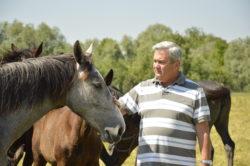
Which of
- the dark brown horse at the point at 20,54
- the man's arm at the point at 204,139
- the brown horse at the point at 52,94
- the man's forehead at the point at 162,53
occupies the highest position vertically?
the man's forehead at the point at 162,53

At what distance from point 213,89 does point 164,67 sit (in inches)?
254

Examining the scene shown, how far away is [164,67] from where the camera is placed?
12.1 feet

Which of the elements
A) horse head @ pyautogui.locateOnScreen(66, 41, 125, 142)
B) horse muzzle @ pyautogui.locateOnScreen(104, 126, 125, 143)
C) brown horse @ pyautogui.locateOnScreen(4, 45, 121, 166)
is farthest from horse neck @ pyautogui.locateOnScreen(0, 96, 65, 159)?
brown horse @ pyautogui.locateOnScreen(4, 45, 121, 166)

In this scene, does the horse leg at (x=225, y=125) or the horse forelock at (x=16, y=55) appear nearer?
the horse forelock at (x=16, y=55)

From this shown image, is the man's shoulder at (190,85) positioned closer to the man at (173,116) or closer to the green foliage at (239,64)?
the man at (173,116)

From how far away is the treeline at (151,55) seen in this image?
55.4 m

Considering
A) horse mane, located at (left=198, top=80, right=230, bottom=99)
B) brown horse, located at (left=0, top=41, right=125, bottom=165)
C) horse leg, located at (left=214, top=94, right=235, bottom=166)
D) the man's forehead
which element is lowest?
horse leg, located at (left=214, top=94, right=235, bottom=166)

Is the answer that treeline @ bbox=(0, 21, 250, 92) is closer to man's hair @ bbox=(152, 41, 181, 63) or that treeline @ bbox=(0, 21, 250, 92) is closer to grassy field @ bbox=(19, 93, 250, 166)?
grassy field @ bbox=(19, 93, 250, 166)

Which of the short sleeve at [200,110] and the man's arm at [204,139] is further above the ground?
the short sleeve at [200,110]

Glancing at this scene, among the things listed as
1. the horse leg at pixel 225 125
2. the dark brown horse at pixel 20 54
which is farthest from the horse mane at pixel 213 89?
the dark brown horse at pixel 20 54

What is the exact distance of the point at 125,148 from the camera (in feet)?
22.4

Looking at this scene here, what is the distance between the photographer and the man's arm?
3650mm

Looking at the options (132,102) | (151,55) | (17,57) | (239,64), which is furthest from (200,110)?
(239,64)

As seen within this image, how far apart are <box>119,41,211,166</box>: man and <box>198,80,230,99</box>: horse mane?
6032 mm
